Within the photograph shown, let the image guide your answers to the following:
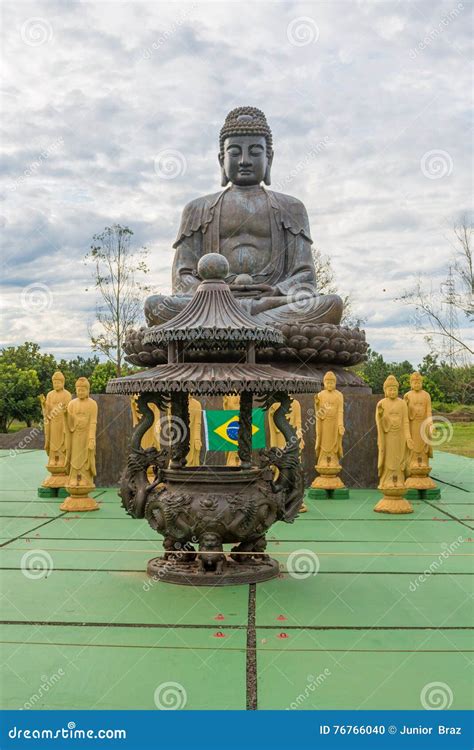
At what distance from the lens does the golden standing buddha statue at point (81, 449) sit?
798 centimetres

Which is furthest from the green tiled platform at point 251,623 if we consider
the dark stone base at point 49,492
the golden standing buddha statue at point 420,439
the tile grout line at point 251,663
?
the dark stone base at point 49,492

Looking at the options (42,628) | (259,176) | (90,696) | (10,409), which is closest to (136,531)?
(42,628)

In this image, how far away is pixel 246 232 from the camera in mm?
11984

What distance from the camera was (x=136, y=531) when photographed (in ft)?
22.4

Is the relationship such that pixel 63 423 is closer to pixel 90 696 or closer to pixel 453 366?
pixel 90 696

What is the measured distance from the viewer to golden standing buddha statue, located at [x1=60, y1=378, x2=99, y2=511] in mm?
7984

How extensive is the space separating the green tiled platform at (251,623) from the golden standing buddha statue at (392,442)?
36.5 inches

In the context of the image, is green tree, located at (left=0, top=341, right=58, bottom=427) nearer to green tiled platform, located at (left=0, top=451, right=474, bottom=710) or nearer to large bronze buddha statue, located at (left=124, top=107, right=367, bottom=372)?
large bronze buddha statue, located at (left=124, top=107, right=367, bottom=372)

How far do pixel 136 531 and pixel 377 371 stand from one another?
22695mm

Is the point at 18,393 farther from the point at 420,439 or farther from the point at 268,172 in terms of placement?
the point at 420,439

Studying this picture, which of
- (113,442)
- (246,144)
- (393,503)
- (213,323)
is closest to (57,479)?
(113,442)

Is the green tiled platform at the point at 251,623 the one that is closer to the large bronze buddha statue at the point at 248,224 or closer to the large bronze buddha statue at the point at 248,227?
the large bronze buddha statue at the point at 248,227

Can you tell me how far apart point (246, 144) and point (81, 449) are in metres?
5.95

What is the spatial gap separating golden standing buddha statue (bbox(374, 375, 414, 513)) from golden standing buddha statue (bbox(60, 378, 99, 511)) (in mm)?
3001
